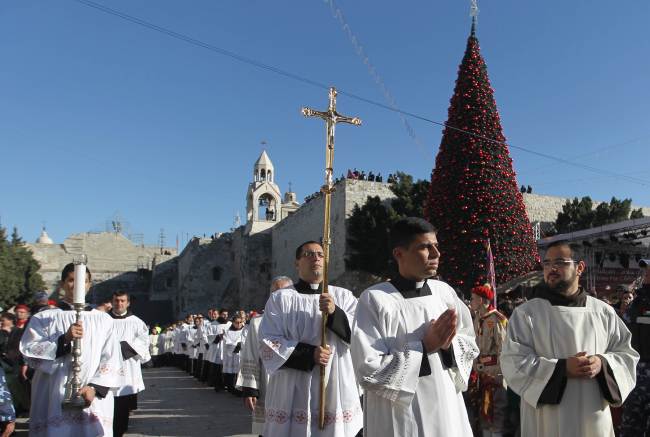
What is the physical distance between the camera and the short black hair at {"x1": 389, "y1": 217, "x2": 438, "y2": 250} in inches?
130

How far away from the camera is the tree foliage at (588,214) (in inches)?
1142

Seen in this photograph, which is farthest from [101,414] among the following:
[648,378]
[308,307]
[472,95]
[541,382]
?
[472,95]

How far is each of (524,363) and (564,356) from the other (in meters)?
0.27

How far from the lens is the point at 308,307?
4809 mm

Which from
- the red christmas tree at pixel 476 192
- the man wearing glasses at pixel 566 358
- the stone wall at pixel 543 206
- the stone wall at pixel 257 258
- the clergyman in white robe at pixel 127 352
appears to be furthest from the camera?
the stone wall at pixel 543 206

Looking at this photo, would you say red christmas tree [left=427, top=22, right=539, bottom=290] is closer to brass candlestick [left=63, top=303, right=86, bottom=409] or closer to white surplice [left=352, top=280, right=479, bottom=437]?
brass candlestick [left=63, top=303, right=86, bottom=409]

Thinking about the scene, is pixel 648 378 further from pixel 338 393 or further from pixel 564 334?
pixel 338 393

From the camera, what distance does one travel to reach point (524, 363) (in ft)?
12.7

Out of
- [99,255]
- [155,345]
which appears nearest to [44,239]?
[99,255]

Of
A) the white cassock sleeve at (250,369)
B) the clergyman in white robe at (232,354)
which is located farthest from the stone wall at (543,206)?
the white cassock sleeve at (250,369)

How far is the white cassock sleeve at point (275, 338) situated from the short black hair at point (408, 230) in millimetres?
1558

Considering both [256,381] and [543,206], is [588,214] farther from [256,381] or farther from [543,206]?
[256,381]

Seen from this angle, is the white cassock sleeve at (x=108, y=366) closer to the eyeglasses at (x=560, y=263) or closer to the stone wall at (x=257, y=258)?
the eyeglasses at (x=560, y=263)

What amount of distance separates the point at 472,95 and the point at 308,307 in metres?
12.4
